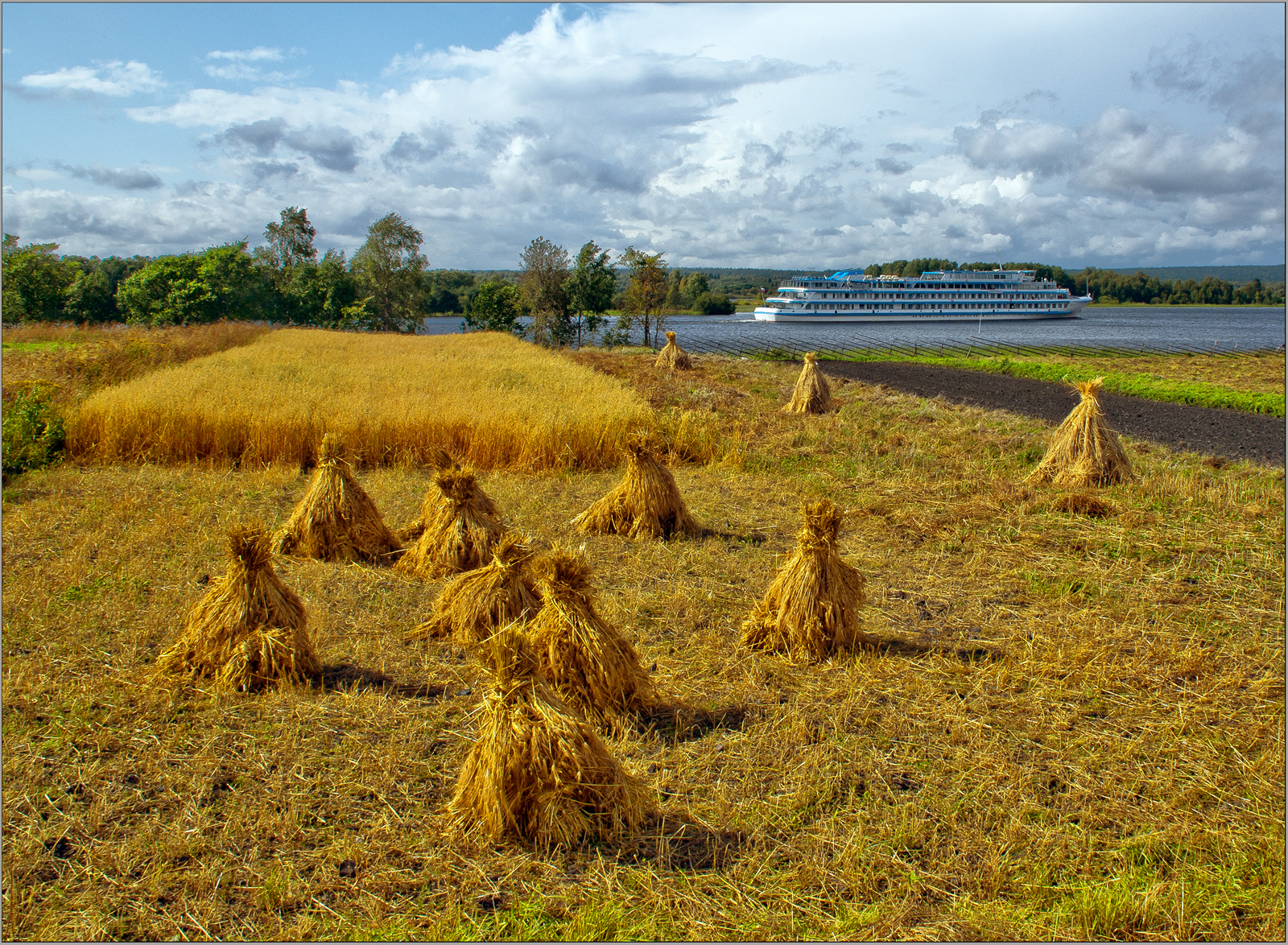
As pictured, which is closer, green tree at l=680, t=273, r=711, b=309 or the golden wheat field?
the golden wheat field

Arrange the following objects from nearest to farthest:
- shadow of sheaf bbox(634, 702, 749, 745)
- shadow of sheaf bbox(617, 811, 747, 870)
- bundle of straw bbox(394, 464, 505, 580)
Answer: shadow of sheaf bbox(617, 811, 747, 870) → shadow of sheaf bbox(634, 702, 749, 745) → bundle of straw bbox(394, 464, 505, 580)

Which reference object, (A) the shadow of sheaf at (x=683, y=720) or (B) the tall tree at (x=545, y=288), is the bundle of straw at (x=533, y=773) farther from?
(B) the tall tree at (x=545, y=288)

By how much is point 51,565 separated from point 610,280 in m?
36.5

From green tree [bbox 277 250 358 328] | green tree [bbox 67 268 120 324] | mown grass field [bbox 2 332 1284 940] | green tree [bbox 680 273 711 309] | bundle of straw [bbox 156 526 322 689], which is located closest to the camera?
mown grass field [bbox 2 332 1284 940]

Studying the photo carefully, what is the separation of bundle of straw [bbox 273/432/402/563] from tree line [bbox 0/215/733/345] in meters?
30.9

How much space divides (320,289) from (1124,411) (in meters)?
46.0

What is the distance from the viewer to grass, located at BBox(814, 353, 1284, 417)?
20.7 metres

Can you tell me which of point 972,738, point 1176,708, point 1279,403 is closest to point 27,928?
point 972,738

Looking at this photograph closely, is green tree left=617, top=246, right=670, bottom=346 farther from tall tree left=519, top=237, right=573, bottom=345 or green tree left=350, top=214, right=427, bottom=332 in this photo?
green tree left=350, top=214, right=427, bottom=332

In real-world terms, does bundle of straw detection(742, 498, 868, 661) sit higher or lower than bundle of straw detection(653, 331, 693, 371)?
lower

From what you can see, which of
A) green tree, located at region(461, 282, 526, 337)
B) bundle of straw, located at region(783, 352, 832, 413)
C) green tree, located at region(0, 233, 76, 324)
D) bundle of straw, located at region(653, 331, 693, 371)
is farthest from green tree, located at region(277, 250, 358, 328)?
bundle of straw, located at region(783, 352, 832, 413)

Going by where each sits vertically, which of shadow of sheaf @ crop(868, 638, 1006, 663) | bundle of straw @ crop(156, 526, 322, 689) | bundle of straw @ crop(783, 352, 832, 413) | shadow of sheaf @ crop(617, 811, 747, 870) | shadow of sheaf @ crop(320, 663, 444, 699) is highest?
bundle of straw @ crop(783, 352, 832, 413)

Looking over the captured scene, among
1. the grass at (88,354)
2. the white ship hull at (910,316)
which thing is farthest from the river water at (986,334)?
the grass at (88,354)

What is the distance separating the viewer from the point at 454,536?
20.9 feet
